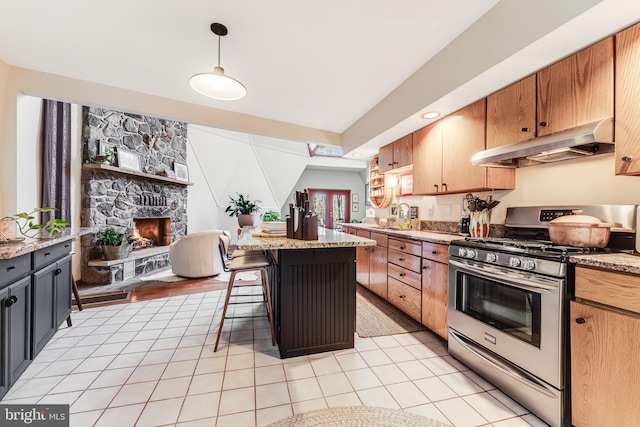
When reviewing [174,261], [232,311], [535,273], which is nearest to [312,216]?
[535,273]

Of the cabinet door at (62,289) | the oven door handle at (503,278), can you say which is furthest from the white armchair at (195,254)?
the oven door handle at (503,278)

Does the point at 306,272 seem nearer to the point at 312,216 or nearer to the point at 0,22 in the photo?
the point at 312,216

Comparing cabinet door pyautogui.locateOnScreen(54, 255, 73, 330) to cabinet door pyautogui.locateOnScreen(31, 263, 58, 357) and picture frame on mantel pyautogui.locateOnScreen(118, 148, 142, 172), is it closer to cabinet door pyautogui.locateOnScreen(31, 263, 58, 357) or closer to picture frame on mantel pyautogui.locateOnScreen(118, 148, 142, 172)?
cabinet door pyautogui.locateOnScreen(31, 263, 58, 357)

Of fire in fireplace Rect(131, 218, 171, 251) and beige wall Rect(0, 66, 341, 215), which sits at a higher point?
beige wall Rect(0, 66, 341, 215)

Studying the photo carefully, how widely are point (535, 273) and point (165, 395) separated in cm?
224

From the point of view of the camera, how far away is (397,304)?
9.25ft

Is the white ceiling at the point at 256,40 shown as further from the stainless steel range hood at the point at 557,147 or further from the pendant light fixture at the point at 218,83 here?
the stainless steel range hood at the point at 557,147

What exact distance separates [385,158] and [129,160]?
13.5ft

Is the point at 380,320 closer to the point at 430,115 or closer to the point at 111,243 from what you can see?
the point at 430,115

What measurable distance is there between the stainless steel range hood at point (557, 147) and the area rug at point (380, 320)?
5.34ft

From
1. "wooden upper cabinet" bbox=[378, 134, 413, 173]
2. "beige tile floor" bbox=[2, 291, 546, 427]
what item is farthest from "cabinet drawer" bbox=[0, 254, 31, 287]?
"wooden upper cabinet" bbox=[378, 134, 413, 173]

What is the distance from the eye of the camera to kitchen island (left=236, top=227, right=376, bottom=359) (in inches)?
77.0

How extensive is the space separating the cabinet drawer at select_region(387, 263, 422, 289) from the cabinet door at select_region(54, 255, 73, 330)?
2.98 meters

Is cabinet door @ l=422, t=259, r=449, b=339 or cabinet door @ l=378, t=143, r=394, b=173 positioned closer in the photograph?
cabinet door @ l=422, t=259, r=449, b=339
